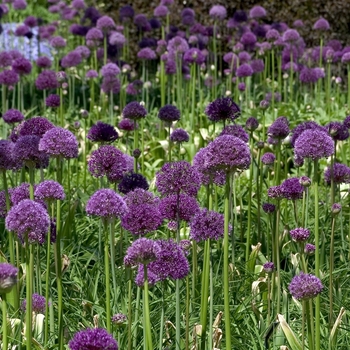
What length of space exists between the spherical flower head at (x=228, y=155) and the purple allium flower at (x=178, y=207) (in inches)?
18.0

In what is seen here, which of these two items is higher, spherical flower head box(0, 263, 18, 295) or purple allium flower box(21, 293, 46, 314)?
spherical flower head box(0, 263, 18, 295)

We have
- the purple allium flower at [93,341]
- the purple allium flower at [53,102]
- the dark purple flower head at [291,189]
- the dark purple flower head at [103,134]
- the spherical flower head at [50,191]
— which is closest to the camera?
the purple allium flower at [93,341]

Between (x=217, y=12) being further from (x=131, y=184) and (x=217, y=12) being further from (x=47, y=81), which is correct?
(x=131, y=184)

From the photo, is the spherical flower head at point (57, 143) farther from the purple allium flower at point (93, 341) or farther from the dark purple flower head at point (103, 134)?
the purple allium flower at point (93, 341)

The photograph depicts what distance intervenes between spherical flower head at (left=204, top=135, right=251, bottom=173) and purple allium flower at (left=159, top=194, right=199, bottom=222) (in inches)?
18.0

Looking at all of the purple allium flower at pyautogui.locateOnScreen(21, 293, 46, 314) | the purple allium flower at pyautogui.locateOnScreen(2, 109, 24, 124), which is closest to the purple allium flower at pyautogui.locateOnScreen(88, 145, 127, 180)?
the purple allium flower at pyautogui.locateOnScreen(21, 293, 46, 314)

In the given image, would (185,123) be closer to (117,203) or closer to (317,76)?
(317,76)

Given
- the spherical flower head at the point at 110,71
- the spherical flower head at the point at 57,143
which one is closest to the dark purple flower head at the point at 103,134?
the spherical flower head at the point at 57,143

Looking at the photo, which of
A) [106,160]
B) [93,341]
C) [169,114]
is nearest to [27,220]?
[93,341]

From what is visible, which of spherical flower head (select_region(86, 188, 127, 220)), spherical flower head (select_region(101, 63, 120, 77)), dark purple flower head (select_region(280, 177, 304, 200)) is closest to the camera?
spherical flower head (select_region(86, 188, 127, 220))

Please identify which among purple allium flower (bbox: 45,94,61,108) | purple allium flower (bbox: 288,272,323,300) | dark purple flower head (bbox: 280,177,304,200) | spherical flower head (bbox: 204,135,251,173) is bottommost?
purple allium flower (bbox: 288,272,323,300)

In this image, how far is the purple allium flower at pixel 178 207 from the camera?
2.54 m

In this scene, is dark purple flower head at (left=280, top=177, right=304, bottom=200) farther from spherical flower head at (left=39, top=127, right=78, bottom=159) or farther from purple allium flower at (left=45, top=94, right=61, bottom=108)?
purple allium flower at (left=45, top=94, right=61, bottom=108)

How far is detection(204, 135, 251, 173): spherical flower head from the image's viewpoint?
205cm
